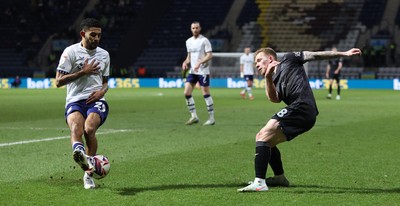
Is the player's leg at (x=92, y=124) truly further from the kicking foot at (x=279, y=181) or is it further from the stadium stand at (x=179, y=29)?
the stadium stand at (x=179, y=29)

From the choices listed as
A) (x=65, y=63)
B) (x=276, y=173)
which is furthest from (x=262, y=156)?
(x=65, y=63)

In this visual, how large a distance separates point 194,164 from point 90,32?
285 centimetres

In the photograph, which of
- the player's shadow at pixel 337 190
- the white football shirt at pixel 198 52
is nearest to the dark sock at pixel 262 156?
the player's shadow at pixel 337 190

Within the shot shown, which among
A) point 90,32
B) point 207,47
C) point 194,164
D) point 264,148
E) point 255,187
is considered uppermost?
point 90,32

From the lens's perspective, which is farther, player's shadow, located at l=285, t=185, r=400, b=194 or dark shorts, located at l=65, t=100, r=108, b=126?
dark shorts, located at l=65, t=100, r=108, b=126

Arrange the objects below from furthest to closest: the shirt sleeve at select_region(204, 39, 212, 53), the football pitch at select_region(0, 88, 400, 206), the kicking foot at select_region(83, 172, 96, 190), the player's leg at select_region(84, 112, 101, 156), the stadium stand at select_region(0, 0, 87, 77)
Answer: the stadium stand at select_region(0, 0, 87, 77)
the shirt sleeve at select_region(204, 39, 212, 53)
the player's leg at select_region(84, 112, 101, 156)
the kicking foot at select_region(83, 172, 96, 190)
the football pitch at select_region(0, 88, 400, 206)

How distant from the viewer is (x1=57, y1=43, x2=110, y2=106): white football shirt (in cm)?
888

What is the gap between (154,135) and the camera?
1527cm

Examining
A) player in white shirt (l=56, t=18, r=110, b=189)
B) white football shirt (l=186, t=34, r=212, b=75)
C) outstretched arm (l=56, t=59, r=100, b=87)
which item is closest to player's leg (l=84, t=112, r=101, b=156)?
player in white shirt (l=56, t=18, r=110, b=189)

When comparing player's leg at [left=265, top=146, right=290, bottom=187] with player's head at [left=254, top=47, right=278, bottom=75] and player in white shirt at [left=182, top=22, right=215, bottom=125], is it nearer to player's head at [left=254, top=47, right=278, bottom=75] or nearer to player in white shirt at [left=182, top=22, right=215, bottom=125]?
player's head at [left=254, top=47, right=278, bottom=75]

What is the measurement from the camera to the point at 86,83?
9.10 m

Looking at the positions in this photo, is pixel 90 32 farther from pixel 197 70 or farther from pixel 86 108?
pixel 197 70

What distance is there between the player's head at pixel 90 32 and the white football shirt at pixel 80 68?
133 millimetres

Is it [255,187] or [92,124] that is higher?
[92,124]
